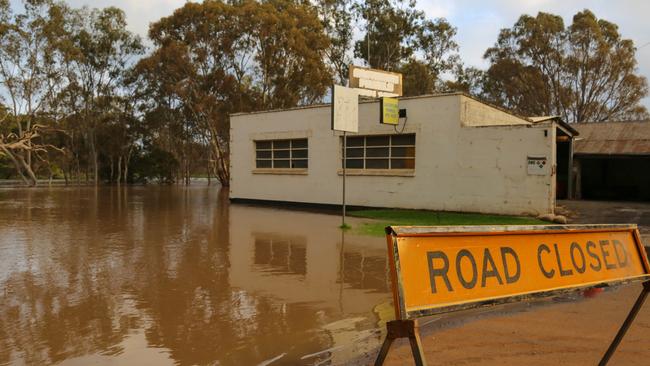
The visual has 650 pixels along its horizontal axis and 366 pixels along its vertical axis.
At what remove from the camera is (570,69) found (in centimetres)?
3894

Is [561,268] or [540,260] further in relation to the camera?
[561,268]

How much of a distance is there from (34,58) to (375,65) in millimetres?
27604

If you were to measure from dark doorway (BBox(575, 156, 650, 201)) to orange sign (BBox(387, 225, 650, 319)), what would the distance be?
79.1 ft

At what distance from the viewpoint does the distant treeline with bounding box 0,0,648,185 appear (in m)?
34.9

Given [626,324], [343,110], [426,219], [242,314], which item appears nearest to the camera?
[626,324]

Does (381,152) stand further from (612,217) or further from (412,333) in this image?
(412,333)

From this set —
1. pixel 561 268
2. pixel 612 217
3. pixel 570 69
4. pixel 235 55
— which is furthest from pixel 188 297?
pixel 570 69

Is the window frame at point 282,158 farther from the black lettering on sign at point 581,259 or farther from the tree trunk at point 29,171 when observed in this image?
the tree trunk at point 29,171

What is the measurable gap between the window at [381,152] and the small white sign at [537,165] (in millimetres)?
3893

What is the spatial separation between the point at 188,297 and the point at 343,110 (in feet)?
25.6

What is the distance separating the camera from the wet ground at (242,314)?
4289 millimetres

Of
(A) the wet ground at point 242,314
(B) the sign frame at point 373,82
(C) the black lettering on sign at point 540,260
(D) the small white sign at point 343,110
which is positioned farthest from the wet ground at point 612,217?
(C) the black lettering on sign at point 540,260

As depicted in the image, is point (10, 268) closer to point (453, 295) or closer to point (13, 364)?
point (13, 364)

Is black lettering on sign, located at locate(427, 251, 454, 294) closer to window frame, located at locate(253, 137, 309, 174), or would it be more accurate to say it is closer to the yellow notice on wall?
the yellow notice on wall
